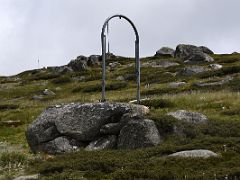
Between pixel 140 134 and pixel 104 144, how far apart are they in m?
2.12

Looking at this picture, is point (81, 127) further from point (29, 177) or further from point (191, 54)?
point (191, 54)

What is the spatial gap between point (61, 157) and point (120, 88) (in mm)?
40469

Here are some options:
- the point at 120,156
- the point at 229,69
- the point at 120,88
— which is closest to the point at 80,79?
the point at 120,88

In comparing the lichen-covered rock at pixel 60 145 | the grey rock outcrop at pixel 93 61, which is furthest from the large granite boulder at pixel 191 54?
the lichen-covered rock at pixel 60 145

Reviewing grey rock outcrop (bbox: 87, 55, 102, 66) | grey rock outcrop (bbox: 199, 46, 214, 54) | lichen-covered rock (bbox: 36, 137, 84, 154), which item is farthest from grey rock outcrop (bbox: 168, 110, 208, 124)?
grey rock outcrop (bbox: 199, 46, 214, 54)

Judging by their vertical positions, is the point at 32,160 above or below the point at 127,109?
below

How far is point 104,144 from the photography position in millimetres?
22641

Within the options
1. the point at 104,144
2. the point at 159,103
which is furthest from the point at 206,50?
the point at 104,144

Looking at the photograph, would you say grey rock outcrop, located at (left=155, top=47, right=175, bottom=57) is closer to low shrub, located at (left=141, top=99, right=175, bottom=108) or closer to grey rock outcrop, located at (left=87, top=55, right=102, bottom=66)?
grey rock outcrop, located at (left=87, top=55, right=102, bottom=66)

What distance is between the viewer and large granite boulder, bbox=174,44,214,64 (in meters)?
82.8

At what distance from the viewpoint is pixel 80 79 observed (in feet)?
264

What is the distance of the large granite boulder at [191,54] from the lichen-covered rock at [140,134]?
61592mm

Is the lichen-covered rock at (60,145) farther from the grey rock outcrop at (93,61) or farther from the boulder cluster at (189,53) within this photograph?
the grey rock outcrop at (93,61)

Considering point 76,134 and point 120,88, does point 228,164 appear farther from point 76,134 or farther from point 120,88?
point 120,88
